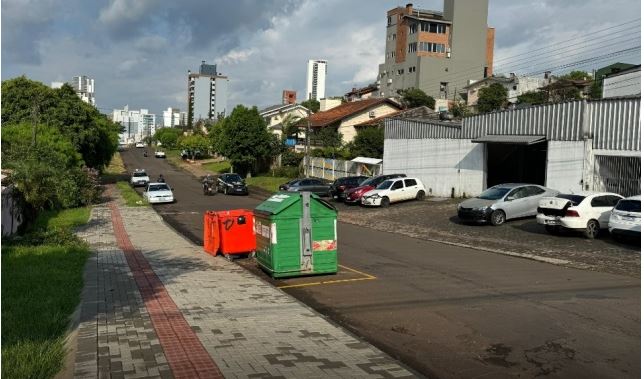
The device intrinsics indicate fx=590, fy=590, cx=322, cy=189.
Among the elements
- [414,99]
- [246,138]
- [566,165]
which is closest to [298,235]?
[566,165]

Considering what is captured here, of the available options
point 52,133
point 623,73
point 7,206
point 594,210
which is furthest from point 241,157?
point 594,210

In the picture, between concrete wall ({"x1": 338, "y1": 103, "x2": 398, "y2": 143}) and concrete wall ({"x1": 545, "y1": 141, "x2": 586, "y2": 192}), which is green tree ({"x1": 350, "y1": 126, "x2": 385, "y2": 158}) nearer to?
concrete wall ({"x1": 338, "y1": 103, "x2": 398, "y2": 143})

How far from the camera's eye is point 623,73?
37.0m

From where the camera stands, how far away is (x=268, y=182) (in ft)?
158

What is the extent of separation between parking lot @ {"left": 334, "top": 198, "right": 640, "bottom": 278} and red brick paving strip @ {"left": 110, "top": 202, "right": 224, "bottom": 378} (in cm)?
937

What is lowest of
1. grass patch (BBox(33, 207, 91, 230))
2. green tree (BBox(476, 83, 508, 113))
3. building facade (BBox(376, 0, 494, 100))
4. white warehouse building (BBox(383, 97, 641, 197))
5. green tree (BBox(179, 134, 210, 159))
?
grass patch (BBox(33, 207, 91, 230))

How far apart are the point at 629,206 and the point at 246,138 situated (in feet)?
131

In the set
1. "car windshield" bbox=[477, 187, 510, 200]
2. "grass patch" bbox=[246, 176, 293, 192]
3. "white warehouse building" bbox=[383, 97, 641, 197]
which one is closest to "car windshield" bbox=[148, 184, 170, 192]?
"grass patch" bbox=[246, 176, 293, 192]

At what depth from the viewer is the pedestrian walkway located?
5.76m

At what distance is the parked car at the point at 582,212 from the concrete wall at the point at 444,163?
39.5ft

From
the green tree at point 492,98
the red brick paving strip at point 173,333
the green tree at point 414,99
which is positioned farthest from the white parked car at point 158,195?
the green tree at point 414,99

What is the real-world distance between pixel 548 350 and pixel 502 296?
303cm

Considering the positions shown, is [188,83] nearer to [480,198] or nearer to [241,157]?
[241,157]

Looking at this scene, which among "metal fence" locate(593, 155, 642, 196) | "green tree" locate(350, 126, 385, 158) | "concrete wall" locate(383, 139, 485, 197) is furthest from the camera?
"green tree" locate(350, 126, 385, 158)
